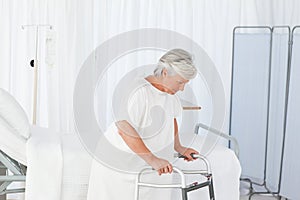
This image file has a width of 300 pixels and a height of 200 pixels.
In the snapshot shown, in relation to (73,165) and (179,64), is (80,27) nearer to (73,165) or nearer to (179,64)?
(73,165)

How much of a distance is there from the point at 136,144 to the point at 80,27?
2179 millimetres

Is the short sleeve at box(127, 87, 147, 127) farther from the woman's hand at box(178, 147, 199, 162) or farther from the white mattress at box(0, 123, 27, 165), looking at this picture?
the white mattress at box(0, 123, 27, 165)

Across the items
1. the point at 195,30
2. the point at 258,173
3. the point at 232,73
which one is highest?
the point at 195,30

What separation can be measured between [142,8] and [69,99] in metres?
0.96

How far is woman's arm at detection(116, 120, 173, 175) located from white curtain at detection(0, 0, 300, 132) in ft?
6.41

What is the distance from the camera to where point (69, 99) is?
4.59m

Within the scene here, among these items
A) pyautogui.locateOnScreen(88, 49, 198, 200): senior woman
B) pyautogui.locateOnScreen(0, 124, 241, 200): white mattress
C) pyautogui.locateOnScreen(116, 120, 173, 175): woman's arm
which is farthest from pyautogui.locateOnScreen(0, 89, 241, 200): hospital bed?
pyautogui.locateOnScreen(116, 120, 173, 175): woman's arm

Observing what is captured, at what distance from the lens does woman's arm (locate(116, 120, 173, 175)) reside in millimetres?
2547

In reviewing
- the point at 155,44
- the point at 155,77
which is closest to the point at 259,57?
the point at 155,44

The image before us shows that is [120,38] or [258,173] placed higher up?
[120,38]

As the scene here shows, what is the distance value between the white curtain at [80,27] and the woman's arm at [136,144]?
1.95 m

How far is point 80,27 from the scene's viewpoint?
4.53m

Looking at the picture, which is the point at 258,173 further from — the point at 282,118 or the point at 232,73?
the point at 232,73

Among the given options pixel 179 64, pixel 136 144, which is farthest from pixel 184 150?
pixel 179 64
